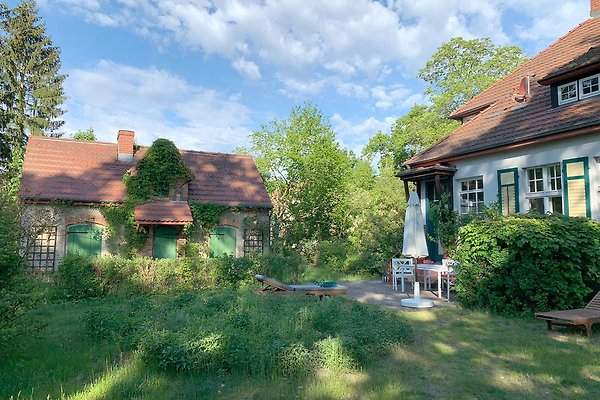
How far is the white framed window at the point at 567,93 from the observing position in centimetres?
1326

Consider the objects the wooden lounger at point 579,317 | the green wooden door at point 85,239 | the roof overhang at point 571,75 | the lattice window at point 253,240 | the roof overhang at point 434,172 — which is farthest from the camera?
the lattice window at point 253,240

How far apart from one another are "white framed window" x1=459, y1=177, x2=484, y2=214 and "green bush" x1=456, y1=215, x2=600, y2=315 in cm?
536

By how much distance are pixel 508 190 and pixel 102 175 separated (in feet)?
52.9

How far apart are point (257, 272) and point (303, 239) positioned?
32.3 feet

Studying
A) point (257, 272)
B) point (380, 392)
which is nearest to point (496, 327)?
point (380, 392)

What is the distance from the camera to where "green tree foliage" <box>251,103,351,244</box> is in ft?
82.2

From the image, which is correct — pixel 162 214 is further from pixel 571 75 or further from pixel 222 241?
pixel 571 75

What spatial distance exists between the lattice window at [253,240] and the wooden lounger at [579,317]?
14.2 m

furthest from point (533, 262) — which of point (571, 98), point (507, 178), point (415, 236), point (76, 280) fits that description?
point (76, 280)

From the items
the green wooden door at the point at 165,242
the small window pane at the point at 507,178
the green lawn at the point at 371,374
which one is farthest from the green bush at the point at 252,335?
the green wooden door at the point at 165,242

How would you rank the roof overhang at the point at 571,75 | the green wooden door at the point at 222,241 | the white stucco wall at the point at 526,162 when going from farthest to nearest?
the green wooden door at the point at 222,241 → the roof overhang at the point at 571,75 → the white stucco wall at the point at 526,162

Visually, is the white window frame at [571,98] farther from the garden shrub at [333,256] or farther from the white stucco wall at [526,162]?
the garden shrub at [333,256]

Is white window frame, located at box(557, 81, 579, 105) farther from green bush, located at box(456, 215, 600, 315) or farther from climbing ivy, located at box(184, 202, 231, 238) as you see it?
climbing ivy, located at box(184, 202, 231, 238)

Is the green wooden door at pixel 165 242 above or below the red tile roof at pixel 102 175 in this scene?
below
